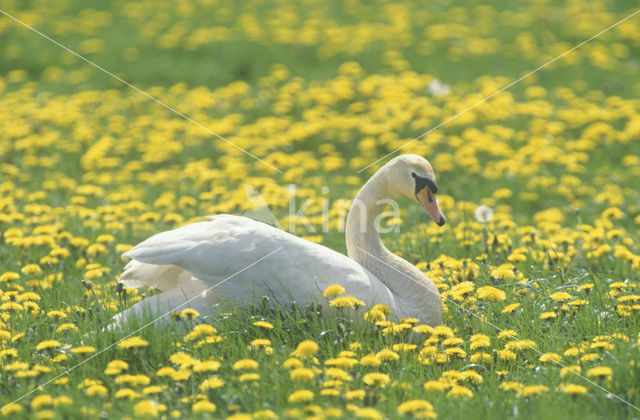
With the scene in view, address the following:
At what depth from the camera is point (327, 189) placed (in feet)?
26.0

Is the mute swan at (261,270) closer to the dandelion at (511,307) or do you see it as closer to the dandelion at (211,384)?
the dandelion at (511,307)

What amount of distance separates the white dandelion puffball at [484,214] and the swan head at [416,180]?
217cm

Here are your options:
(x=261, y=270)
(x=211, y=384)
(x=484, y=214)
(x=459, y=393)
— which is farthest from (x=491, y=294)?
(x=484, y=214)

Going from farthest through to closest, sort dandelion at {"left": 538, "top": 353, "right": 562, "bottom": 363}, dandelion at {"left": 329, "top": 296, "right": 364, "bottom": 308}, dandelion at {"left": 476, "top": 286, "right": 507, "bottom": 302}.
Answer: dandelion at {"left": 476, "top": 286, "right": 507, "bottom": 302} < dandelion at {"left": 329, "top": 296, "right": 364, "bottom": 308} < dandelion at {"left": 538, "top": 353, "right": 562, "bottom": 363}

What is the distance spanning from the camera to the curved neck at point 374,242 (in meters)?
5.05

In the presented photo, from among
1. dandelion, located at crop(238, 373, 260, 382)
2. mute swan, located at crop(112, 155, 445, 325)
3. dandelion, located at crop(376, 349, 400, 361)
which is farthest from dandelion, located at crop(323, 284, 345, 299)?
dandelion, located at crop(238, 373, 260, 382)

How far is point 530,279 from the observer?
18.6ft

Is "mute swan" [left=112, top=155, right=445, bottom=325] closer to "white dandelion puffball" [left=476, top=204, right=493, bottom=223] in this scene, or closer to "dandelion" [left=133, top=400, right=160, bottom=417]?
"dandelion" [left=133, top=400, right=160, bottom=417]

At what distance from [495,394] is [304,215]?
391 centimetres

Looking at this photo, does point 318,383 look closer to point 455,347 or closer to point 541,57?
point 455,347

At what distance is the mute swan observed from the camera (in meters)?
4.59

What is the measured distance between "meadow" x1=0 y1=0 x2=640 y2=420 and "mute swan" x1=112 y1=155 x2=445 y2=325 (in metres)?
0.15

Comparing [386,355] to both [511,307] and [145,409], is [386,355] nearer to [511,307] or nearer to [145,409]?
[511,307]

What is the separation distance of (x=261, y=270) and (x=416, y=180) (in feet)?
3.77
